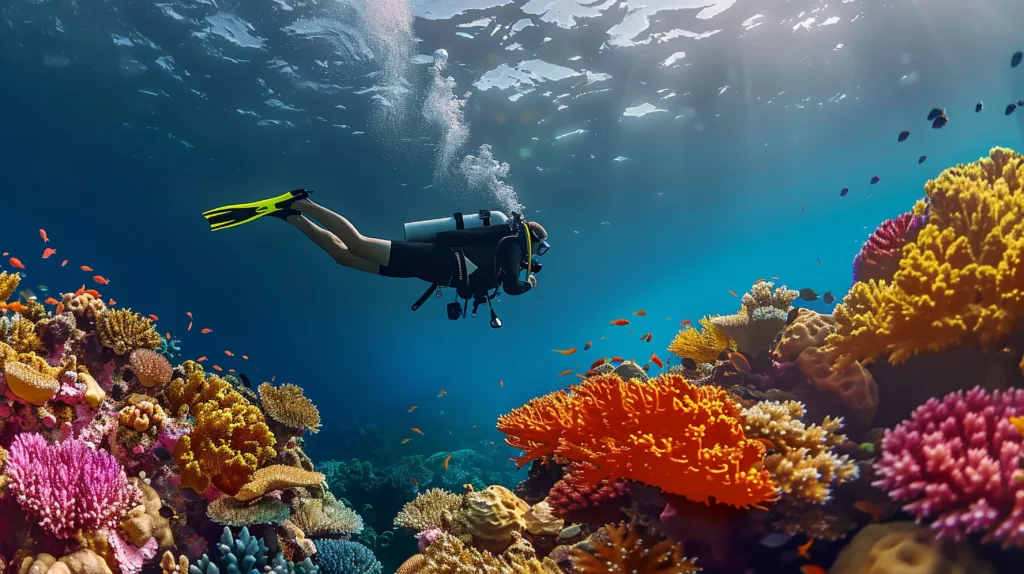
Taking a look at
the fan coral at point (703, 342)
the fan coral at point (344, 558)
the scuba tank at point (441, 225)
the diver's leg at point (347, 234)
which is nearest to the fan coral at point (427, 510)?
the fan coral at point (344, 558)

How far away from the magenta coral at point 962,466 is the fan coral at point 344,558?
5165 mm

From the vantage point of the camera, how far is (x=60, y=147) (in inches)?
977

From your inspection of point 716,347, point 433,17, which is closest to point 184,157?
point 433,17

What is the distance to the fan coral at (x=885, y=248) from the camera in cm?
454

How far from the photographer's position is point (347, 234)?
243 inches

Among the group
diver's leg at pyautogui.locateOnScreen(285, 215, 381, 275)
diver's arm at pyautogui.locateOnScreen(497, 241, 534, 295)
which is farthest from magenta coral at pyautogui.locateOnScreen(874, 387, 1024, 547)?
diver's leg at pyautogui.locateOnScreen(285, 215, 381, 275)

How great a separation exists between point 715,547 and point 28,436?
5445mm

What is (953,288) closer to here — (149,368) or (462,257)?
(462,257)

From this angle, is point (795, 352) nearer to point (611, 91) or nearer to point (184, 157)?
point (611, 91)

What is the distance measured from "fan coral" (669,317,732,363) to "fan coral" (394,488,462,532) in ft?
13.4

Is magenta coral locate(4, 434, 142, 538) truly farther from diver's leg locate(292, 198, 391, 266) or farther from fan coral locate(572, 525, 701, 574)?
fan coral locate(572, 525, 701, 574)

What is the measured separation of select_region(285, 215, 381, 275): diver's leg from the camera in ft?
20.0

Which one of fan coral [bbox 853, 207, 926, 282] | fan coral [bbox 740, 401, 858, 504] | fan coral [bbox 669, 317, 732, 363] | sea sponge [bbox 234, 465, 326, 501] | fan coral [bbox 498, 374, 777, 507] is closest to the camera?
fan coral [bbox 498, 374, 777, 507]

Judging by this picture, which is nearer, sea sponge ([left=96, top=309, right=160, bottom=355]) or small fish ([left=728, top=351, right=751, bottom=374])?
small fish ([left=728, top=351, right=751, bottom=374])
